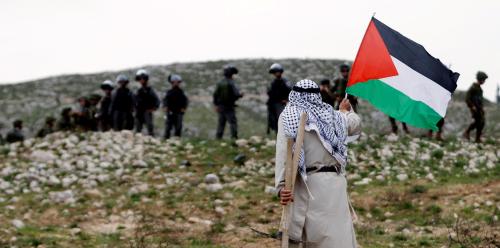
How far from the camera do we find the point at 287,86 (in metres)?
18.8

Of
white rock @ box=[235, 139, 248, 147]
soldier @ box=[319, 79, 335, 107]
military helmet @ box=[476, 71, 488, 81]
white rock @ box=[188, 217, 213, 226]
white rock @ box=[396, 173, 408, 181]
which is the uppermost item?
military helmet @ box=[476, 71, 488, 81]

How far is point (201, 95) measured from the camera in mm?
38562

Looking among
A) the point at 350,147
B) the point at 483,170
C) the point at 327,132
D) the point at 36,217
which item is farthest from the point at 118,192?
the point at 327,132

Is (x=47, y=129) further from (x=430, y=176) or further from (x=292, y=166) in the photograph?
(x=292, y=166)

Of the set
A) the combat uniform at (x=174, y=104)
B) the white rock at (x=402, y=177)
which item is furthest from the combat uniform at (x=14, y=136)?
the white rock at (x=402, y=177)

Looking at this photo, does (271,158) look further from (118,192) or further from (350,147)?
(118,192)

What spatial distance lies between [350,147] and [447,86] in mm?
9328

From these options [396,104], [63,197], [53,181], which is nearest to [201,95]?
[53,181]

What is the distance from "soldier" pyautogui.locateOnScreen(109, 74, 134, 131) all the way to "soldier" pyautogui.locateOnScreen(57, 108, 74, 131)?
4.82ft

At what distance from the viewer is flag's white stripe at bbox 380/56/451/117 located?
773 cm

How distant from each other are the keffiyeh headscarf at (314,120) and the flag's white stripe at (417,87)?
1188 millimetres

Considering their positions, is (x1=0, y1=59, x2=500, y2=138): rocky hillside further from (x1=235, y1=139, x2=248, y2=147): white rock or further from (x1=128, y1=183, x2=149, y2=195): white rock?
(x1=128, y1=183, x2=149, y2=195): white rock

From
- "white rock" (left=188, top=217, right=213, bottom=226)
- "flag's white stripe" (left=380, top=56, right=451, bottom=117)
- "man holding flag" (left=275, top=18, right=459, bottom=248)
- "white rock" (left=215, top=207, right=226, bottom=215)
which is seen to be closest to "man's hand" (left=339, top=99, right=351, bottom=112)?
"man holding flag" (left=275, top=18, right=459, bottom=248)

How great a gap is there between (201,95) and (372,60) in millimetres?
31016
